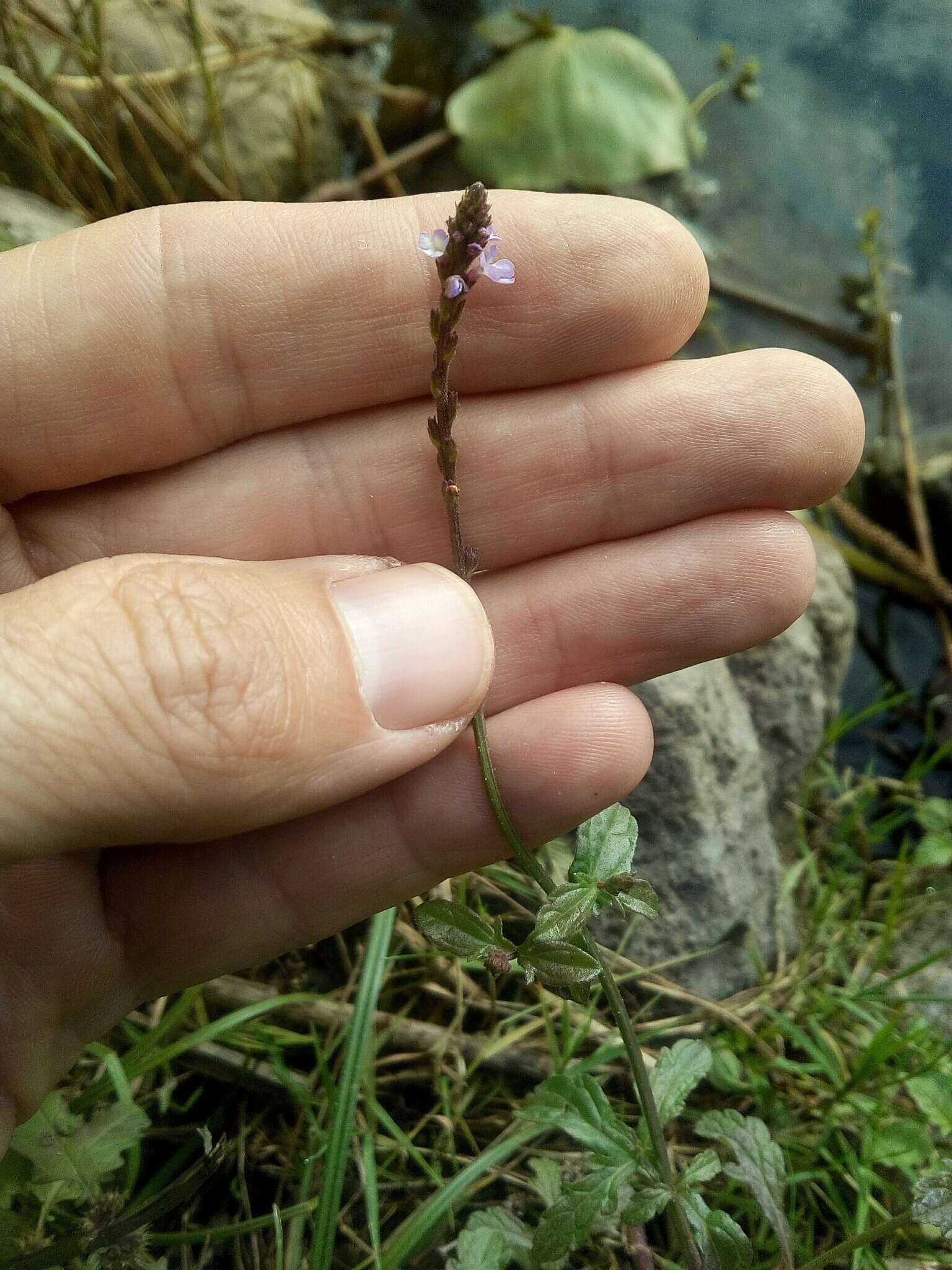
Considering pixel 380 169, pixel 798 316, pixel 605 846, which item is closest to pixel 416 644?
pixel 605 846

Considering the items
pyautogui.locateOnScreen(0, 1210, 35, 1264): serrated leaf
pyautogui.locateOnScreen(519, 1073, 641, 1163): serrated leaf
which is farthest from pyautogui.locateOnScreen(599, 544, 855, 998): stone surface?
pyautogui.locateOnScreen(0, 1210, 35, 1264): serrated leaf

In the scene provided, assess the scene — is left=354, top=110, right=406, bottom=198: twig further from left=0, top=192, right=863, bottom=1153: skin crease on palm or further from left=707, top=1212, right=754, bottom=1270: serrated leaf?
left=707, top=1212, right=754, bottom=1270: serrated leaf

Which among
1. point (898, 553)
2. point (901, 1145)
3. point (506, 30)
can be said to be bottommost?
point (901, 1145)

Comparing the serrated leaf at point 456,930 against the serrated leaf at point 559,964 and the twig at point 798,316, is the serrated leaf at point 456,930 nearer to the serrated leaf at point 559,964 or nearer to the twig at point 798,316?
the serrated leaf at point 559,964

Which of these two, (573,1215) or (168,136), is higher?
(168,136)

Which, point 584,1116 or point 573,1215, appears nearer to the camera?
point 573,1215

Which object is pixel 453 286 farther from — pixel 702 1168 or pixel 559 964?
pixel 702 1168

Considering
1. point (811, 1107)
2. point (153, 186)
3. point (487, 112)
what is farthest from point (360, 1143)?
point (487, 112)
